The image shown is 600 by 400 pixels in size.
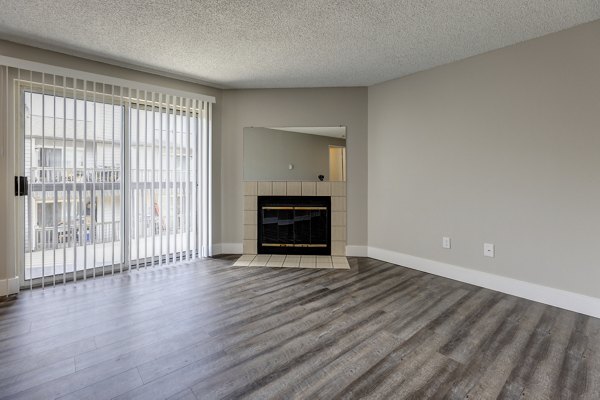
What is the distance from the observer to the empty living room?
1.73 m

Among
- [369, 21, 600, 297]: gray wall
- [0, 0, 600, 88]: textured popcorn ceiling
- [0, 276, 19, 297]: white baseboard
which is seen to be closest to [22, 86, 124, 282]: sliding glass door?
[0, 276, 19, 297]: white baseboard

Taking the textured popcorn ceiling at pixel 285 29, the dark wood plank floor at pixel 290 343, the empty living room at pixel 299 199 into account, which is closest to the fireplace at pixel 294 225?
the empty living room at pixel 299 199

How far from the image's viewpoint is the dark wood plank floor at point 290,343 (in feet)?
4.90

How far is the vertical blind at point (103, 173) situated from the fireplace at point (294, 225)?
0.82 metres

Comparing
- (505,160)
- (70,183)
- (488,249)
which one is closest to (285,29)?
(505,160)

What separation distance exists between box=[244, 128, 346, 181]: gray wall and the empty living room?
0.02m

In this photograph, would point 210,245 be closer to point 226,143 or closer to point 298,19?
point 226,143

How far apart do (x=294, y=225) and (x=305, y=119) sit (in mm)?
1485

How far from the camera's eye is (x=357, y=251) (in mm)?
4082

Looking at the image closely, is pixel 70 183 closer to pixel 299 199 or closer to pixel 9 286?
pixel 9 286

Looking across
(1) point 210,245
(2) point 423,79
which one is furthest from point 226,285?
(2) point 423,79

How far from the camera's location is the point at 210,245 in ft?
13.3

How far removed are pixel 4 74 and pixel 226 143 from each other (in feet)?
7.36

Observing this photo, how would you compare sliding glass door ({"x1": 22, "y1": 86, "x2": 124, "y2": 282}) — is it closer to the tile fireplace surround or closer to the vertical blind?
the vertical blind
